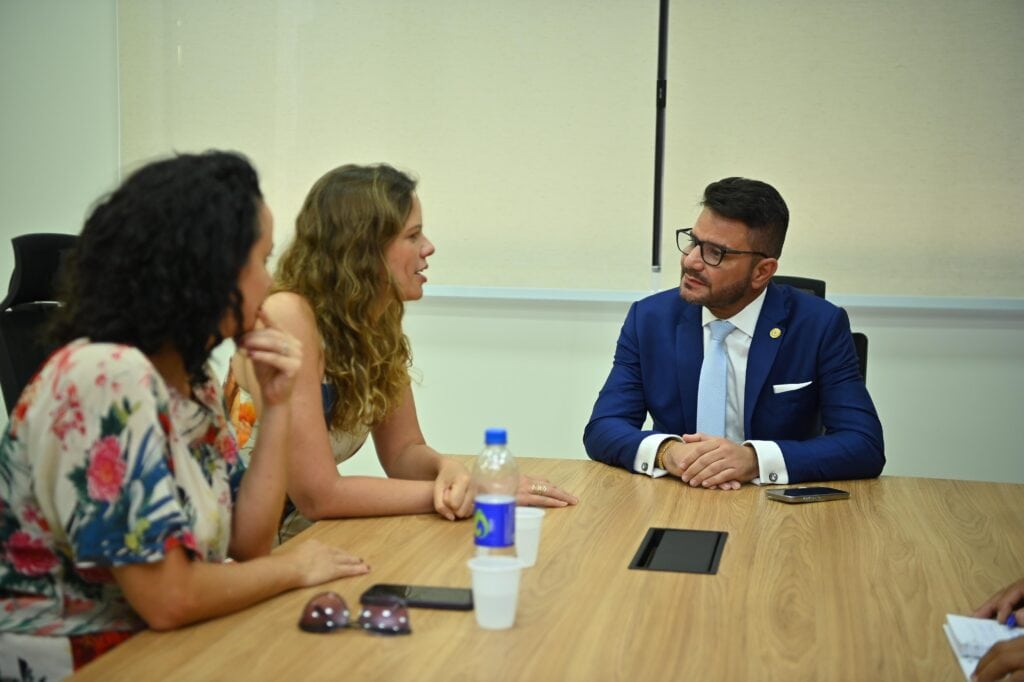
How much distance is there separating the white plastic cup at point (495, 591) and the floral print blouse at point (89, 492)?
0.38 metres

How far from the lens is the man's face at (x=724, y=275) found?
2.90 m

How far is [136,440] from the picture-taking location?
4.49 ft

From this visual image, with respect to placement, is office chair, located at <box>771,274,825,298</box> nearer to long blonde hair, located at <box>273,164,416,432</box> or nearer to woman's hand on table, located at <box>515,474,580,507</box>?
woman's hand on table, located at <box>515,474,580,507</box>

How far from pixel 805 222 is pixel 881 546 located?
7.74 feet

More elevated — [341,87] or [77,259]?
[341,87]

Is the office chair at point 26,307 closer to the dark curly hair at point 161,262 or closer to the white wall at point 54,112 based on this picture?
the dark curly hair at point 161,262

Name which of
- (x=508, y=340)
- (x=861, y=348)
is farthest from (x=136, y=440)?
(x=508, y=340)

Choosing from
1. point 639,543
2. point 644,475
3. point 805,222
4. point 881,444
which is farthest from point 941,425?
point 639,543

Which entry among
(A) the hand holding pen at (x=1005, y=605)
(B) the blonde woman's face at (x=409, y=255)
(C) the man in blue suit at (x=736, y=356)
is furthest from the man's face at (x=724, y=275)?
(A) the hand holding pen at (x=1005, y=605)

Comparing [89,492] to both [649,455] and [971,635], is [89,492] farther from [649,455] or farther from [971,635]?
[649,455]

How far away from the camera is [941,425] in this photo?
420 cm

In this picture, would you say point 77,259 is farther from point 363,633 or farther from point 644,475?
point 644,475

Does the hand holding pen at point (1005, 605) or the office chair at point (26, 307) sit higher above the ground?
the office chair at point (26, 307)

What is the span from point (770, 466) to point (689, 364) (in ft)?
1.47
